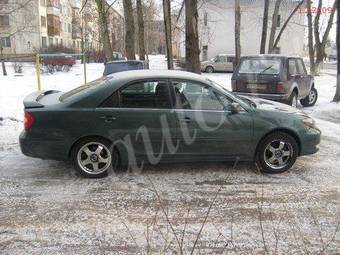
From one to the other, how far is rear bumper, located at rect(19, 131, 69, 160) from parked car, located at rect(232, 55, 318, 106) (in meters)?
6.73

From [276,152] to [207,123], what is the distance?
3.68ft

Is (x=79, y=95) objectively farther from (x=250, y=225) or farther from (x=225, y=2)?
(x=225, y=2)

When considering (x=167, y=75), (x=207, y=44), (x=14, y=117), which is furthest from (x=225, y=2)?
(x=167, y=75)

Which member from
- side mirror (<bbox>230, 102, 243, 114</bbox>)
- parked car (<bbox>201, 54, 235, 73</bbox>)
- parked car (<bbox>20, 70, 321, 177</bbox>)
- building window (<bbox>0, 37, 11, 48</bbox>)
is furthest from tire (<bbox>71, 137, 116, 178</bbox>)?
building window (<bbox>0, 37, 11, 48</bbox>)

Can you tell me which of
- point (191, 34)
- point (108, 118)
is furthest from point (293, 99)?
point (108, 118)

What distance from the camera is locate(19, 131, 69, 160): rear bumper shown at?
542cm

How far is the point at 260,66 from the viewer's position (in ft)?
36.5

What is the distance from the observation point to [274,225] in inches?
168

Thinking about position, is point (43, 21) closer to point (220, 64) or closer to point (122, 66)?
point (220, 64)

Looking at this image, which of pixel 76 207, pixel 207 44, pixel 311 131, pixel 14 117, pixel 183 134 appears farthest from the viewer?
pixel 207 44

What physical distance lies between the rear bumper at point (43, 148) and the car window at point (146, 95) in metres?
0.99

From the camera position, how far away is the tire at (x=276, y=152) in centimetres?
580

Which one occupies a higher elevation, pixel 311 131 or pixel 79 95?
pixel 79 95

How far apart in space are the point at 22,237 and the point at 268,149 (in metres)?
3.49
